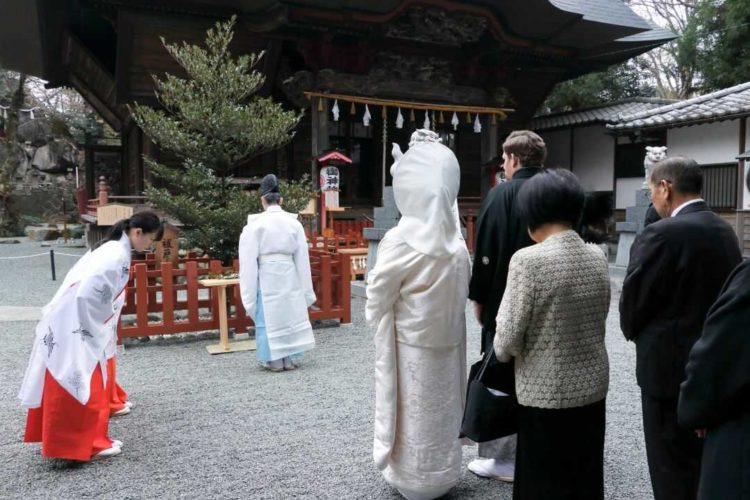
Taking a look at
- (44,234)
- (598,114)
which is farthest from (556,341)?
(44,234)

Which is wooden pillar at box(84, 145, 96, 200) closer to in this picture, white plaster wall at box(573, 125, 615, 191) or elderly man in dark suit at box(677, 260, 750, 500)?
white plaster wall at box(573, 125, 615, 191)

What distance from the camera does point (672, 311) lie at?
2244mm

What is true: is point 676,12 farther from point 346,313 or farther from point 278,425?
point 278,425

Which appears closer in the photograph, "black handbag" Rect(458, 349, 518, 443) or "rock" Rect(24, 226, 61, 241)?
"black handbag" Rect(458, 349, 518, 443)

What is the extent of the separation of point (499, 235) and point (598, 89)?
57.4 feet

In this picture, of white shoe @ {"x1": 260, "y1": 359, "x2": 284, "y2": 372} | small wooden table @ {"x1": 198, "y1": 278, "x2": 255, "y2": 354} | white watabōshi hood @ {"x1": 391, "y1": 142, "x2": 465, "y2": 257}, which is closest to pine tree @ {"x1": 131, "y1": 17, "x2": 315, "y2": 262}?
small wooden table @ {"x1": 198, "y1": 278, "x2": 255, "y2": 354}

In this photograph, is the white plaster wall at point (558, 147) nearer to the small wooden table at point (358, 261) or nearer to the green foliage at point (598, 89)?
the green foliage at point (598, 89)

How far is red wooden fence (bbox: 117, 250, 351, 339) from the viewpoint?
5965 mm

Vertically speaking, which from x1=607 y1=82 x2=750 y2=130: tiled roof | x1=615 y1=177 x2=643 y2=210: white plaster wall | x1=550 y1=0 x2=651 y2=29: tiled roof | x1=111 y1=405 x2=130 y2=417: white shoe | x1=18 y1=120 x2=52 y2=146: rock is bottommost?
x1=111 y1=405 x2=130 y2=417: white shoe

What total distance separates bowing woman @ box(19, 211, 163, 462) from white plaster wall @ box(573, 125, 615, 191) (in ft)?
45.5

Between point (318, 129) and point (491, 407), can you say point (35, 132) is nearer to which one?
point (318, 129)

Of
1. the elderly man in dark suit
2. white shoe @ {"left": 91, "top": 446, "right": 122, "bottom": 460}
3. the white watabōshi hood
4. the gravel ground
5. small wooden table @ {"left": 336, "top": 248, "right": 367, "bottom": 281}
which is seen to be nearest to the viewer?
the elderly man in dark suit

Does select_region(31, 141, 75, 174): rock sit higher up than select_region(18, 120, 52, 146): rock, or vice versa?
select_region(18, 120, 52, 146): rock

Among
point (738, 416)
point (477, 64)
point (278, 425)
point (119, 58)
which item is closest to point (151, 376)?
point (278, 425)
